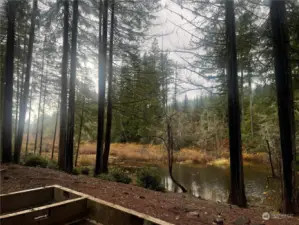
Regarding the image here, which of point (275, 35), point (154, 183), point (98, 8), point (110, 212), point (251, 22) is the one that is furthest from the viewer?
point (98, 8)

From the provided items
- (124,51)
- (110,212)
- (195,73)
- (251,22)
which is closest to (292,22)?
(251,22)

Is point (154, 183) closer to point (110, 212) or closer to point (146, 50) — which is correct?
point (110, 212)

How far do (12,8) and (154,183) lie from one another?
8.21 metres

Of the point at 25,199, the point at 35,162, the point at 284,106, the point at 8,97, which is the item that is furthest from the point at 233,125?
the point at 8,97

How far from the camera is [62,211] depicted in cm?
274

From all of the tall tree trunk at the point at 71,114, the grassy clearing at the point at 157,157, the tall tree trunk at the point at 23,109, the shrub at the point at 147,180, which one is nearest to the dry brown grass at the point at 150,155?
the grassy clearing at the point at 157,157

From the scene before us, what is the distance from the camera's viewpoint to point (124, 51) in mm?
10727

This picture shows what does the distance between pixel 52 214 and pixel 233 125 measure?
4708 mm

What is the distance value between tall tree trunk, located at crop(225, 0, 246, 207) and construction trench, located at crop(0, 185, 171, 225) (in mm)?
4007

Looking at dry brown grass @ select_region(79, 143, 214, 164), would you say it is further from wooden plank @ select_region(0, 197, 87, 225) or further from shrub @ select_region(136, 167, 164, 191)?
wooden plank @ select_region(0, 197, 87, 225)

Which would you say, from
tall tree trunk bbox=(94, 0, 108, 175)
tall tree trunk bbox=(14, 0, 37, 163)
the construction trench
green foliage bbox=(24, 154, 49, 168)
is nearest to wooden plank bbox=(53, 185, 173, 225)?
the construction trench

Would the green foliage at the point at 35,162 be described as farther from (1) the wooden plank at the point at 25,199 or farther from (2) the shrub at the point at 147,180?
(1) the wooden plank at the point at 25,199

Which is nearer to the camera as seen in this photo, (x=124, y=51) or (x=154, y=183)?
(x=154, y=183)

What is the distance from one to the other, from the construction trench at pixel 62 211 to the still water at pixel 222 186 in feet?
22.8
